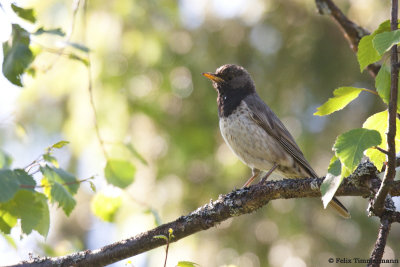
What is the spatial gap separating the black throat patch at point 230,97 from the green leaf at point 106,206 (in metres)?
1.79

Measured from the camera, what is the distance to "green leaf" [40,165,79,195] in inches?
106

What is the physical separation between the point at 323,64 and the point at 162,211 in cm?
301

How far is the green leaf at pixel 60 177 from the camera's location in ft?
8.87

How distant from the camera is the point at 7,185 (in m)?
2.26

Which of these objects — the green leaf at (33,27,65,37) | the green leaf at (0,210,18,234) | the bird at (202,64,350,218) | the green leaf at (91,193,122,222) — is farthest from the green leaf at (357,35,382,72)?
the bird at (202,64,350,218)

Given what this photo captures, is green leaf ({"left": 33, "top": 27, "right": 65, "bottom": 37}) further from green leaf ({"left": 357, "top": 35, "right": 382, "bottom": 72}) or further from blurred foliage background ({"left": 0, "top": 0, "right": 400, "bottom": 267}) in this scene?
blurred foliage background ({"left": 0, "top": 0, "right": 400, "bottom": 267})

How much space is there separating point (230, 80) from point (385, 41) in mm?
3994

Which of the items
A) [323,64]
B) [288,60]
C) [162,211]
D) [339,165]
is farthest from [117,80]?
[339,165]

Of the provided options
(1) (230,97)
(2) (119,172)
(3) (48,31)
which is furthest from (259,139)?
(3) (48,31)

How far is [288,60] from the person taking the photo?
7105 millimetres

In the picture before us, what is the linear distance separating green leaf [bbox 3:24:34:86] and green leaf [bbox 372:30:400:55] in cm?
163

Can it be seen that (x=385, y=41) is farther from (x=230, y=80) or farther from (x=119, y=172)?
(x=230, y=80)

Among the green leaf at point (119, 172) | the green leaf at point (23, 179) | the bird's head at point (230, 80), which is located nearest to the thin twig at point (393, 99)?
the green leaf at point (23, 179)

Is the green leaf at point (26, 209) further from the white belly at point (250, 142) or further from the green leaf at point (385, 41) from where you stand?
the white belly at point (250, 142)
